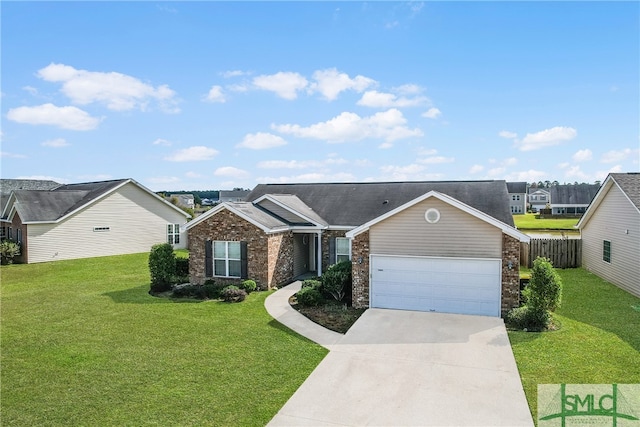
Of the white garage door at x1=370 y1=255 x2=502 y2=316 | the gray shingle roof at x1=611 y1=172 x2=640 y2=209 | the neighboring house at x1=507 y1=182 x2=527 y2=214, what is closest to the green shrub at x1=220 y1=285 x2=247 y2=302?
the white garage door at x1=370 y1=255 x2=502 y2=316

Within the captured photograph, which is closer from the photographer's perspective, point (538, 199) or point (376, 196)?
point (376, 196)

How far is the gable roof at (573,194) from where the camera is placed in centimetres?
6656

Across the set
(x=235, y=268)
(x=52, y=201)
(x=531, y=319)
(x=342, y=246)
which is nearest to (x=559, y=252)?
(x=342, y=246)

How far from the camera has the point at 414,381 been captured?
7.96 metres

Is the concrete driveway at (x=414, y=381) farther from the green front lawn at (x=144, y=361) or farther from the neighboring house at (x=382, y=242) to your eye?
the neighboring house at (x=382, y=242)

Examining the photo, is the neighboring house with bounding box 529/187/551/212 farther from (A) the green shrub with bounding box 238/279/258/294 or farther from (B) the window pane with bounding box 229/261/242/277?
(A) the green shrub with bounding box 238/279/258/294

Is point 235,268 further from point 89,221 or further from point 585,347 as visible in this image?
point 89,221

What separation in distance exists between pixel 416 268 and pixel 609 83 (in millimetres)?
12033

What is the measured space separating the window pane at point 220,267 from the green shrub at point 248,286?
1.56 meters

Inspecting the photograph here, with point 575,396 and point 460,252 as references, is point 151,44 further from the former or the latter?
point 575,396

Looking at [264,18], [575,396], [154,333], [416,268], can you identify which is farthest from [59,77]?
[575,396]

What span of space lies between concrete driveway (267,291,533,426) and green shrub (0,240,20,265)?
2426 cm

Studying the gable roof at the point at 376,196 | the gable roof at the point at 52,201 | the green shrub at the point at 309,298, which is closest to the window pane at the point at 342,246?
the gable roof at the point at 376,196

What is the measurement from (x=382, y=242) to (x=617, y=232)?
11.7 m
